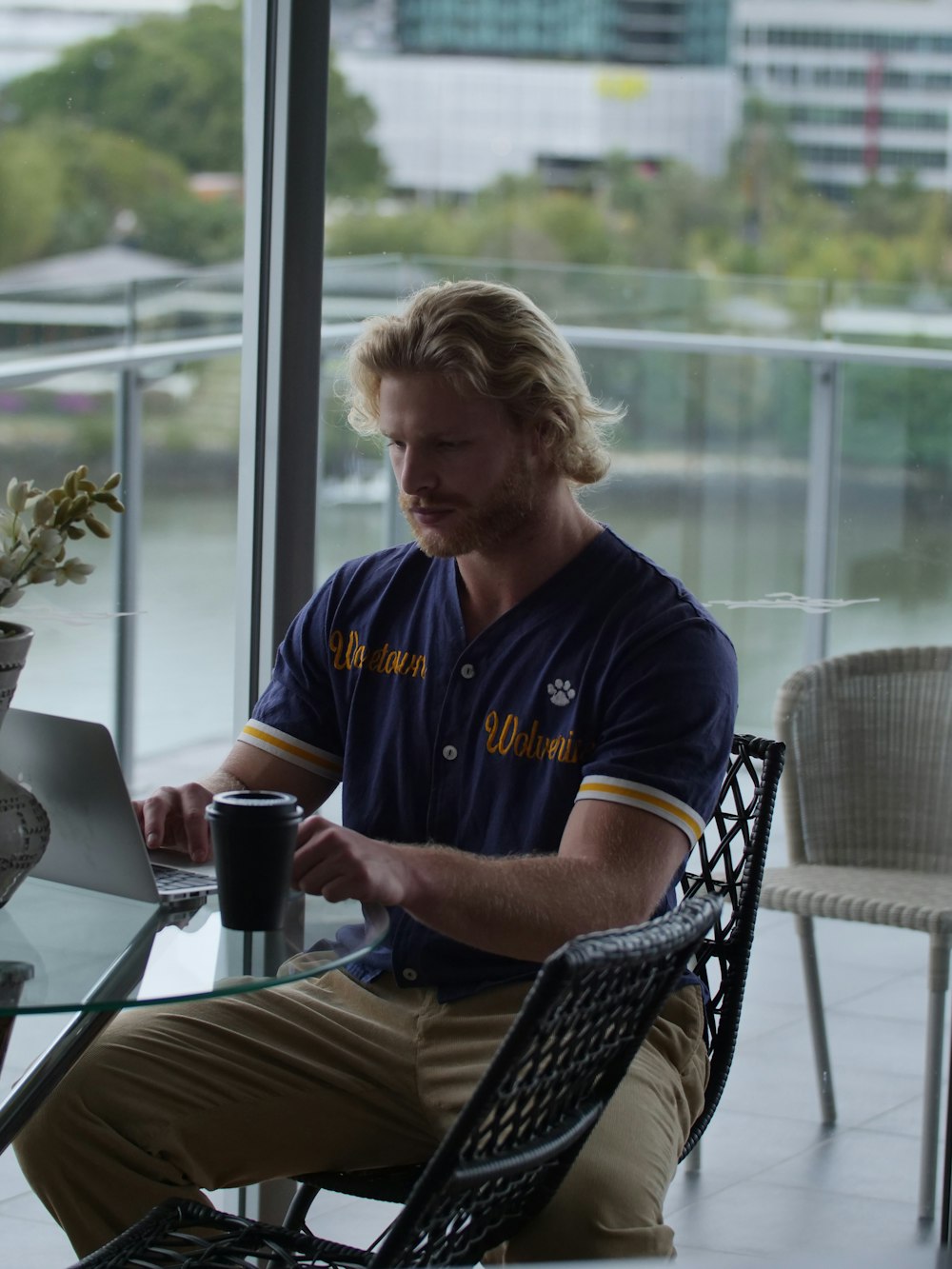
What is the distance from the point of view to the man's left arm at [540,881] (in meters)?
1.53

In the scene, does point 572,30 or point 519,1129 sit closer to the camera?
point 519,1129

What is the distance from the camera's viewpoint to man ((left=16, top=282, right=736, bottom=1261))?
5.25 feet

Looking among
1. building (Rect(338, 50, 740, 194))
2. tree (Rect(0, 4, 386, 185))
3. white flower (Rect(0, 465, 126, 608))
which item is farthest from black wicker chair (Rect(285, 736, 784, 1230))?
building (Rect(338, 50, 740, 194))

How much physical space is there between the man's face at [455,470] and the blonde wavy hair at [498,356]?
0.07 ft

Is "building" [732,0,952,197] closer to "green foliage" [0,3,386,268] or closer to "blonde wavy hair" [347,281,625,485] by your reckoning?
"green foliage" [0,3,386,268]

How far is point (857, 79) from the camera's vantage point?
498cm

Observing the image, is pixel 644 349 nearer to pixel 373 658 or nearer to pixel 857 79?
pixel 373 658

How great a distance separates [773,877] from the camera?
2754mm

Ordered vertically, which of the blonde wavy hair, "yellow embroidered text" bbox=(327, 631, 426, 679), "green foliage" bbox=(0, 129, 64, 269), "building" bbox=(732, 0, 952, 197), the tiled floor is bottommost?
the tiled floor

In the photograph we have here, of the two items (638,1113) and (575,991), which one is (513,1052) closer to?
(575,991)

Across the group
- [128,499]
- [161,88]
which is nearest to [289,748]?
[128,499]

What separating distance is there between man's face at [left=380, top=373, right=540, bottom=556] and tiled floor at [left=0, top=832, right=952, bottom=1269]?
2.74 feet

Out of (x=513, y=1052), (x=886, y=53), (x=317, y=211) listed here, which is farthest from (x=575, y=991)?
(x=886, y=53)

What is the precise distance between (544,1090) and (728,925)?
553mm
